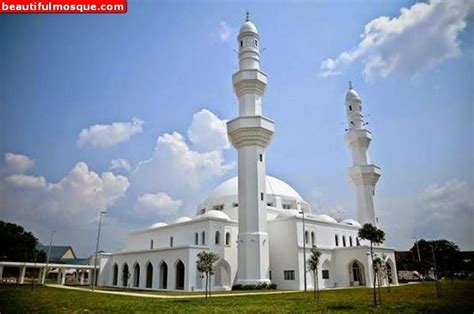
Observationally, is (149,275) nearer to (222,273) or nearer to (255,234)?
(222,273)

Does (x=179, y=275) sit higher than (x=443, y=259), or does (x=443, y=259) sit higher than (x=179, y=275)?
(x=443, y=259)

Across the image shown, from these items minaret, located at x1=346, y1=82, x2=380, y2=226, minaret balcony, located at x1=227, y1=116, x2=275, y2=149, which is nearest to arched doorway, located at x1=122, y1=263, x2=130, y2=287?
minaret balcony, located at x1=227, y1=116, x2=275, y2=149

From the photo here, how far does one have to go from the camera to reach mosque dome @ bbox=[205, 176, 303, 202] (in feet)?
143

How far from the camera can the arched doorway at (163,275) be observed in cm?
3515

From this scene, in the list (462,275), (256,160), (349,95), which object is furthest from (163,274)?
(462,275)

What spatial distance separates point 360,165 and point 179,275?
75.0 feet

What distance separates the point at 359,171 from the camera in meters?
41.1

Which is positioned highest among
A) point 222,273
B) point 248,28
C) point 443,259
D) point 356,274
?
point 248,28

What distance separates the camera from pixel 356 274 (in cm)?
3775

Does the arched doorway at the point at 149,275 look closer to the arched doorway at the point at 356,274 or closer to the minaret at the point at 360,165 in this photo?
the arched doorway at the point at 356,274

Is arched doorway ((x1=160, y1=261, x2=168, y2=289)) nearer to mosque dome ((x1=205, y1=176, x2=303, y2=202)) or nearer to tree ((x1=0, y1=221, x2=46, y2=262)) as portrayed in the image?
mosque dome ((x1=205, y1=176, x2=303, y2=202))

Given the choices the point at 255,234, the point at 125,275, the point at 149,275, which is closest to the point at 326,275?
the point at 255,234

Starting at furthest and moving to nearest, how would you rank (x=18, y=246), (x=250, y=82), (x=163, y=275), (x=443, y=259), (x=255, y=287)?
(x=18, y=246), (x=443, y=259), (x=163, y=275), (x=250, y=82), (x=255, y=287)

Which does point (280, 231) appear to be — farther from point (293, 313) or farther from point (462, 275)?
point (462, 275)
